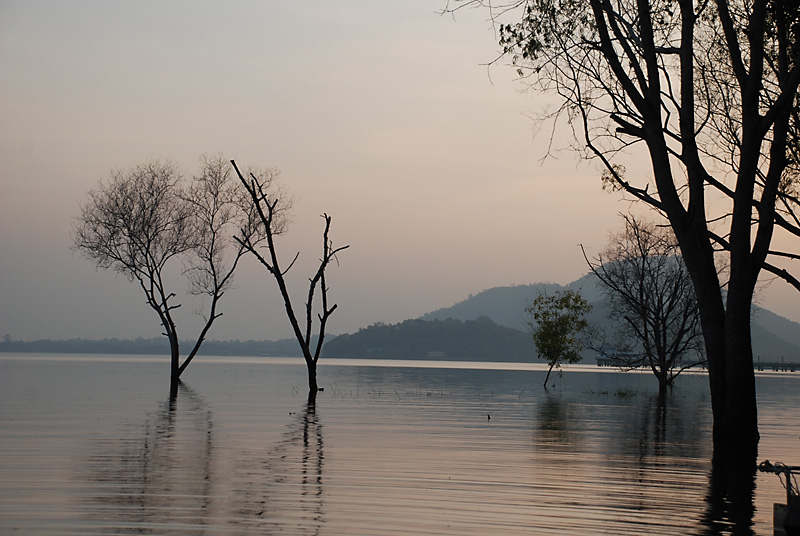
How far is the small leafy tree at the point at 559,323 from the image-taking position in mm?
58969

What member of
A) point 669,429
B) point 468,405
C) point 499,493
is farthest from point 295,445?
point 468,405

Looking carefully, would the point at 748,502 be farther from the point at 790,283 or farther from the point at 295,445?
the point at 790,283

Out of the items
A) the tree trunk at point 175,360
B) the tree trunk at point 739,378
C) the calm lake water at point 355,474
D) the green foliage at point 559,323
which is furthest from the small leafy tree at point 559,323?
the tree trunk at point 739,378

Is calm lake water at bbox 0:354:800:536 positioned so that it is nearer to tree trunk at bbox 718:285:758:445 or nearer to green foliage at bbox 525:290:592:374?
tree trunk at bbox 718:285:758:445

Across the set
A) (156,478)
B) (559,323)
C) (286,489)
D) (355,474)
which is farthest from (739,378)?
(559,323)

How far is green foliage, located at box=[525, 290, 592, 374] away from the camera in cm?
5900

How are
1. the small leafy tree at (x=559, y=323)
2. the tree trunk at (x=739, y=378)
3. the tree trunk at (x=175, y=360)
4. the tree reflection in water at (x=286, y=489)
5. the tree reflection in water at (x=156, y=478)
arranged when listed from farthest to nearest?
the small leafy tree at (x=559, y=323), the tree trunk at (x=175, y=360), the tree trunk at (x=739, y=378), the tree reflection in water at (x=156, y=478), the tree reflection in water at (x=286, y=489)

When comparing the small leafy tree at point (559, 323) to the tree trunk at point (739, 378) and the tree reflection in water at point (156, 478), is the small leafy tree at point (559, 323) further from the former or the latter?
the tree reflection in water at point (156, 478)

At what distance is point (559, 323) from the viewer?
196ft

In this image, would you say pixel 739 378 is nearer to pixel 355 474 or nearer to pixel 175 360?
pixel 355 474

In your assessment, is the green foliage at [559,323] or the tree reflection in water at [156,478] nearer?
the tree reflection in water at [156,478]

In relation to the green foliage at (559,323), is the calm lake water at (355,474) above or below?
below

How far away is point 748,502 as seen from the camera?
12.4 m

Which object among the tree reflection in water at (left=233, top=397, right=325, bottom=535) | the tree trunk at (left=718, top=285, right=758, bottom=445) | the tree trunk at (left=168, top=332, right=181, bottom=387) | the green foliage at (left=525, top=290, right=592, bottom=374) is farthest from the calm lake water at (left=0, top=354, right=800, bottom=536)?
the green foliage at (left=525, top=290, right=592, bottom=374)
